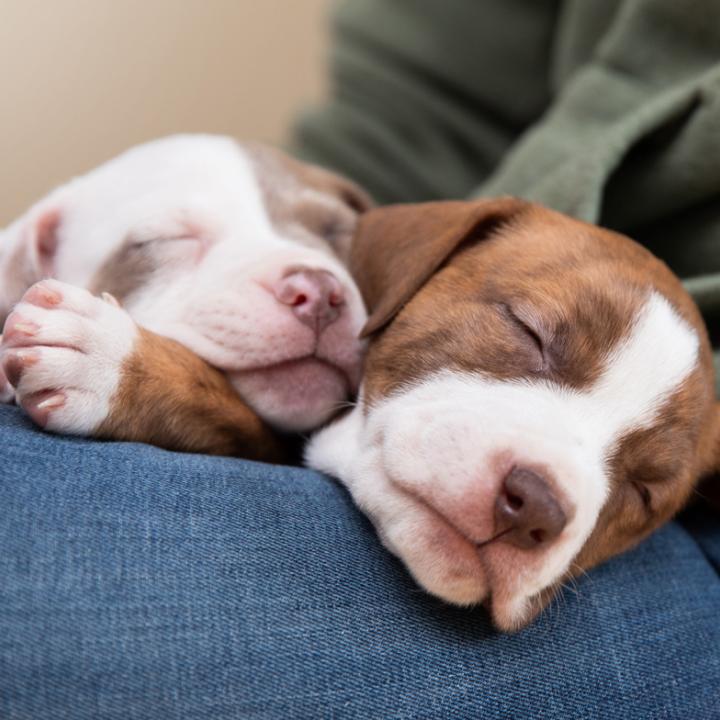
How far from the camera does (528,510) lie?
1.14m

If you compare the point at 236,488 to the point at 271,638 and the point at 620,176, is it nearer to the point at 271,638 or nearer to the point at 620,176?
the point at 271,638

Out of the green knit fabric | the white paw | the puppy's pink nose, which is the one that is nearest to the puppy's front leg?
the white paw

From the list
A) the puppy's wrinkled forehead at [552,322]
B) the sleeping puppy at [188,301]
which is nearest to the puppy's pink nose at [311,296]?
the sleeping puppy at [188,301]

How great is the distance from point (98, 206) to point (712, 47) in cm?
182

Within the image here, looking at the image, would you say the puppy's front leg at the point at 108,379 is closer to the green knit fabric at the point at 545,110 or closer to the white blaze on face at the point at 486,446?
the white blaze on face at the point at 486,446

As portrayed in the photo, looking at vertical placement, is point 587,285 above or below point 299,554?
above

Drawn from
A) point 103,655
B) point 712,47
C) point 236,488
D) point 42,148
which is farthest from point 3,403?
point 42,148

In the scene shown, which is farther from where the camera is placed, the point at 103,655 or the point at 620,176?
the point at 620,176

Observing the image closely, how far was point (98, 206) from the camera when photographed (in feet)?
6.34

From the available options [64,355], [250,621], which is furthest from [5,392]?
[250,621]

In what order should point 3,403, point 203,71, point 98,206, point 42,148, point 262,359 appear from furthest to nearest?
point 203,71, point 42,148, point 98,206, point 262,359, point 3,403

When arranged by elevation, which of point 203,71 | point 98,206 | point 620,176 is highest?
point 620,176

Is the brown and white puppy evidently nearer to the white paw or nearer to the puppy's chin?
the puppy's chin

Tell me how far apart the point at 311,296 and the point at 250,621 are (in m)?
0.67
